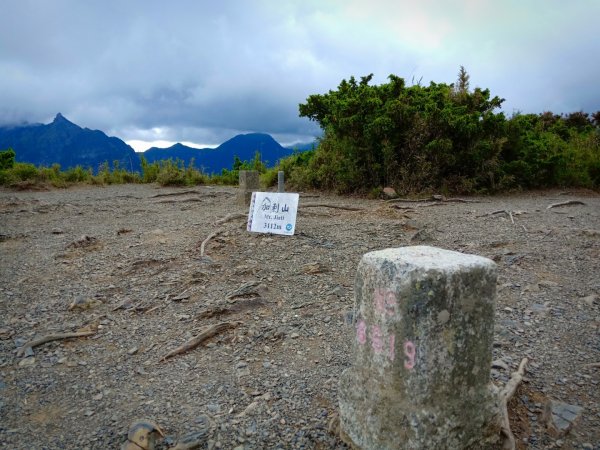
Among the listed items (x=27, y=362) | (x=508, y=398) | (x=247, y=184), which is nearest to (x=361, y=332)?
(x=508, y=398)

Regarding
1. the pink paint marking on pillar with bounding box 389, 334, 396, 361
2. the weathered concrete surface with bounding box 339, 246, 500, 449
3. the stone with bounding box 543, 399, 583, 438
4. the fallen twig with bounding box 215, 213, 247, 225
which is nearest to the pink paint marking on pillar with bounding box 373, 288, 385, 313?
the weathered concrete surface with bounding box 339, 246, 500, 449

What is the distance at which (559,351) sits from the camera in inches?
122

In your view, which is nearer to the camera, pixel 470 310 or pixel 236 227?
pixel 470 310

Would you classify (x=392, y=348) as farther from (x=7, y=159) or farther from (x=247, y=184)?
(x=7, y=159)

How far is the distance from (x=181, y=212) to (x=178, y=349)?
5553 mm

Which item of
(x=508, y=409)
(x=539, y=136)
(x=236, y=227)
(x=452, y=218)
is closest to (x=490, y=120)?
(x=539, y=136)

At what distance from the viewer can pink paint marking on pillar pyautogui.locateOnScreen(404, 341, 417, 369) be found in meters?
1.92

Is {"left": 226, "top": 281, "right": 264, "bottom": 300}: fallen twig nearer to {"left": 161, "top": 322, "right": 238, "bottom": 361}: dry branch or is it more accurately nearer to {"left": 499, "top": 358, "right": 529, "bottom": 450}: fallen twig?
{"left": 161, "top": 322, "right": 238, "bottom": 361}: dry branch

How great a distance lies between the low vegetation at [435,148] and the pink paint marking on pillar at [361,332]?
7600 millimetres

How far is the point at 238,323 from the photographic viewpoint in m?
3.77

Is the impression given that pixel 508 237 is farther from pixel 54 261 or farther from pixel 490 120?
pixel 54 261

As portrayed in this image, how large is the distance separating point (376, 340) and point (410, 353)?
0.17m

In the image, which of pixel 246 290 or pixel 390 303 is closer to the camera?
pixel 390 303

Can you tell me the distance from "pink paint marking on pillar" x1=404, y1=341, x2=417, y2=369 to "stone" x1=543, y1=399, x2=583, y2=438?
3.48 feet
